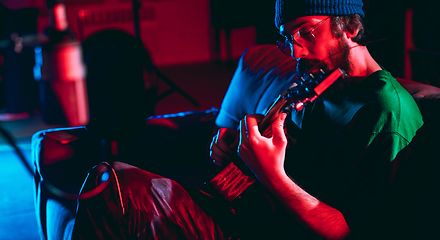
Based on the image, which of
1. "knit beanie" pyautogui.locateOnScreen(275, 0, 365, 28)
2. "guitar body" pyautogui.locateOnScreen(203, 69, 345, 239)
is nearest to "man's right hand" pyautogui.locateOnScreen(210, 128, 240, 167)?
"guitar body" pyautogui.locateOnScreen(203, 69, 345, 239)

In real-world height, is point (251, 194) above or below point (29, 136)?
above

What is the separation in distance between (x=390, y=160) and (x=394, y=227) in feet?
0.53

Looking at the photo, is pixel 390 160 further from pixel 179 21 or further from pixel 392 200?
pixel 179 21

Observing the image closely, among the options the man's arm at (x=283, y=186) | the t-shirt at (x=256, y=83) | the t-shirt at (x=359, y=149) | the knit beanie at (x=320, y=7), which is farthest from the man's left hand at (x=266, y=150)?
the t-shirt at (x=256, y=83)

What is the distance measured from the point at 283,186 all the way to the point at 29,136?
116 inches

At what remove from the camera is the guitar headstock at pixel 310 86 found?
3.14ft

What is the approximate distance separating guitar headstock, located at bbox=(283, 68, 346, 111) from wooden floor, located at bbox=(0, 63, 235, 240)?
646 mm

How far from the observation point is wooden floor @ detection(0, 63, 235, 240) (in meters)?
2.12

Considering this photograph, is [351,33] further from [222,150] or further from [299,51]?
[222,150]

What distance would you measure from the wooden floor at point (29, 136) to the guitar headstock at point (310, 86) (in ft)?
2.12

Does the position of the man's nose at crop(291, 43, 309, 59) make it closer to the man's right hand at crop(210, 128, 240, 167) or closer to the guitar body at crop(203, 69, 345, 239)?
the guitar body at crop(203, 69, 345, 239)

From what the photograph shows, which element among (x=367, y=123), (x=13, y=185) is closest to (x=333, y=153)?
(x=367, y=123)

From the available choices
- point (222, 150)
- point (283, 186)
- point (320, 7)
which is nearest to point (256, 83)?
point (222, 150)

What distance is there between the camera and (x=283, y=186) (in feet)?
3.33
